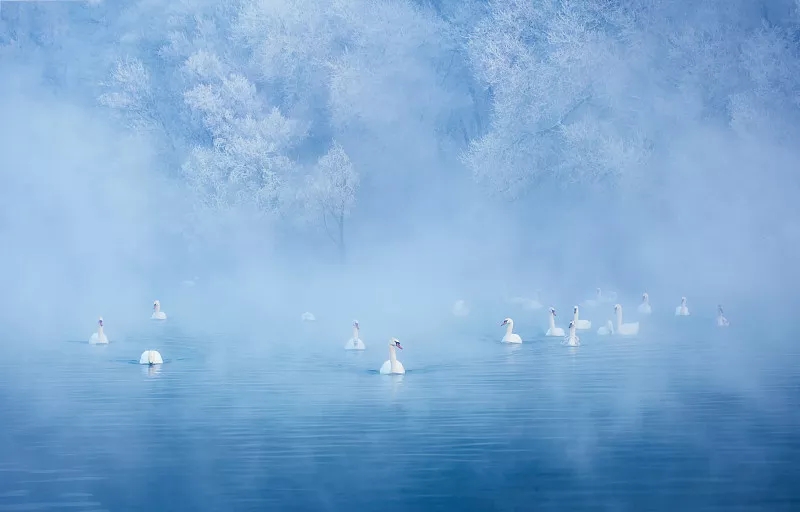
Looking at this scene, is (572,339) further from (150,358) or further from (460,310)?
(150,358)

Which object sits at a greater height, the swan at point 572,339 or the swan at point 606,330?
the swan at point 606,330

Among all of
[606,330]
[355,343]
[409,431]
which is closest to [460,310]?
[606,330]

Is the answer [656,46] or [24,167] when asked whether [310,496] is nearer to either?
[656,46]

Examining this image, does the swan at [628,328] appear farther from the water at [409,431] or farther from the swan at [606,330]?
the water at [409,431]

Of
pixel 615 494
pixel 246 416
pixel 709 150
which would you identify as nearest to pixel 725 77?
pixel 709 150

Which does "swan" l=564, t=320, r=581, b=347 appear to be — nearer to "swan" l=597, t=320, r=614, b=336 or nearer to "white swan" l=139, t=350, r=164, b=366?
"swan" l=597, t=320, r=614, b=336

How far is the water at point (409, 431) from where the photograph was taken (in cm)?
952

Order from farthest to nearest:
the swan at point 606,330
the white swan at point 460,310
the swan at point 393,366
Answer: the white swan at point 460,310
the swan at point 606,330
the swan at point 393,366

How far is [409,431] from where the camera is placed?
1205 cm

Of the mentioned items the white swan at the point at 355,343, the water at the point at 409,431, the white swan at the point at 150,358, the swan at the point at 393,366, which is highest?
the white swan at the point at 355,343

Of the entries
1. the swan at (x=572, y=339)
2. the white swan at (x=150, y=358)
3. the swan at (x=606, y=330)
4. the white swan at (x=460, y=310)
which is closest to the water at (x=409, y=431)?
the white swan at (x=150, y=358)

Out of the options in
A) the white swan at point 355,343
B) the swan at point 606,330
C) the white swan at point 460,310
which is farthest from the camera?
the white swan at point 460,310

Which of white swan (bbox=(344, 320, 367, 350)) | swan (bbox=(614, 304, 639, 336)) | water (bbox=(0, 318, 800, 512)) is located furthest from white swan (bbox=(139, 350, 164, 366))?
swan (bbox=(614, 304, 639, 336))

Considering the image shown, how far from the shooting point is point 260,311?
1097 inches
